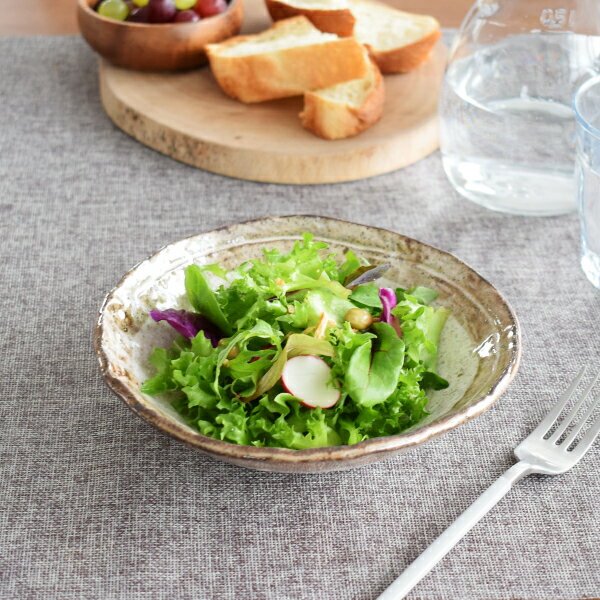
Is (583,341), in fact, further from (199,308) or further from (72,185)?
(72,185)

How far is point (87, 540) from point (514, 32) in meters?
1.05

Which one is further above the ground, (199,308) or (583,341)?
(199,308)

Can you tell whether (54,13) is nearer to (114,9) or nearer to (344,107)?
(114,9)

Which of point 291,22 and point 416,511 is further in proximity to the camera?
point 291,22

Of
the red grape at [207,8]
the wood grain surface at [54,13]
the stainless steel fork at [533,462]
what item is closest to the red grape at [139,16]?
the red grape at [207,8]

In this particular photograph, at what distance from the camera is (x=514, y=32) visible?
1.38 metres

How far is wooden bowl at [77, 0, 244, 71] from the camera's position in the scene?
164 centimetres

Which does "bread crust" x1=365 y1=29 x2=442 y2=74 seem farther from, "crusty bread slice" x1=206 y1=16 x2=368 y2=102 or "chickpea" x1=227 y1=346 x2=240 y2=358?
"chickpea" x1=227 y1=346 x2=240 y2=358

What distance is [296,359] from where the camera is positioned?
34.0 inches

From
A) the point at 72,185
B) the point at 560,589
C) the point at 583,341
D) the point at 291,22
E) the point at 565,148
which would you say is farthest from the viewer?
the point at 291,22

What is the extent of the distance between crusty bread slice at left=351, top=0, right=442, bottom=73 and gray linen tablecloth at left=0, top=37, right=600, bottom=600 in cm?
45

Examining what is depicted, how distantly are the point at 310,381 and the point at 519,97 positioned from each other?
30.5 inches

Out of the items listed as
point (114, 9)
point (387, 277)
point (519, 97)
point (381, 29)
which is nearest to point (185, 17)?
point (114, 9)

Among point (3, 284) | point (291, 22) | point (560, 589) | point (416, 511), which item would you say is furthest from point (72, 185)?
point (560, 589)
